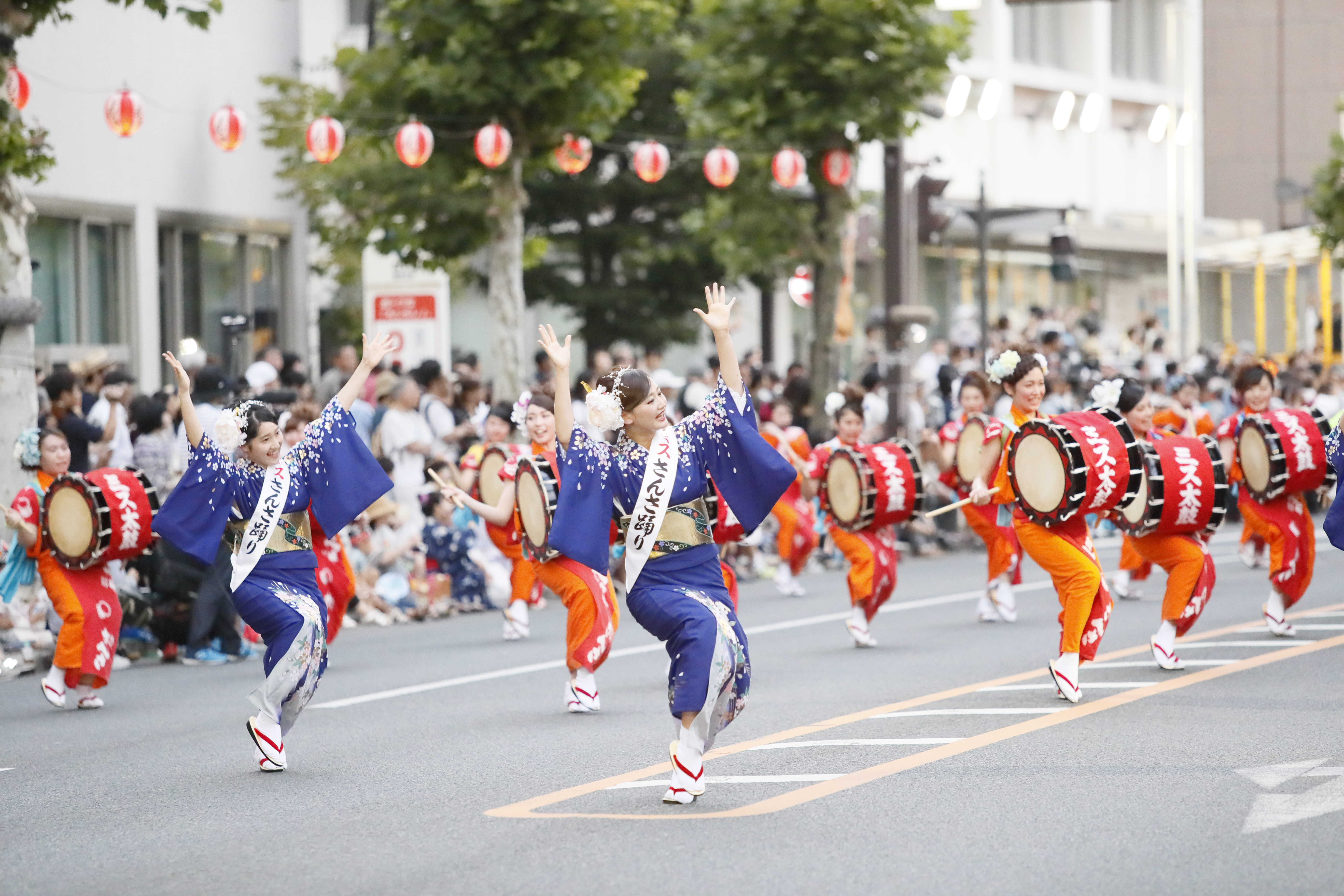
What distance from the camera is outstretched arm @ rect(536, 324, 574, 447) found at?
730cm

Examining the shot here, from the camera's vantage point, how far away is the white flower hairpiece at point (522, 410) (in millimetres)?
11711

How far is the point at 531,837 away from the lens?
21.4 feet

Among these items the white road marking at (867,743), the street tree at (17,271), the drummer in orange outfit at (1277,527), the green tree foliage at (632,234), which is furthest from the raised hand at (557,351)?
the green tree foliage at (632,234)

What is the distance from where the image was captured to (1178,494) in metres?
10.1

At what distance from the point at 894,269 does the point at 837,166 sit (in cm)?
135

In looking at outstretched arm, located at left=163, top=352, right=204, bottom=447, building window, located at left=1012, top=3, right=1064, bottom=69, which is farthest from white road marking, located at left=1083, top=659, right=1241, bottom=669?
building window, located at left=1012, top=3, right=1064, bottom=69

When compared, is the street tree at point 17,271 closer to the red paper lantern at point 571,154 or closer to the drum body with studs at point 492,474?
the drum body with studs at point 492,474

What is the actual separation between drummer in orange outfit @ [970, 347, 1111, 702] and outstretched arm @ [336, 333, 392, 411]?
345cm

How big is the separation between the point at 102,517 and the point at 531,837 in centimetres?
506

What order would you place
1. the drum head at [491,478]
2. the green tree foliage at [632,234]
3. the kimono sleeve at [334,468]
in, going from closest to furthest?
1. the kimono sleeve at [334,468]
2. the drum head at [491,478]
3. the green tree foliage at [632,234]

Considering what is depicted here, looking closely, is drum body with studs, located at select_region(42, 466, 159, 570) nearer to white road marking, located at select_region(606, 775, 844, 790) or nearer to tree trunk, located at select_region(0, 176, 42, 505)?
tree trunk, located at select_region(0, 176, 42, 505)

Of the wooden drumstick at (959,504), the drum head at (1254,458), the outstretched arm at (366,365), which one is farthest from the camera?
the drum head at (1254,458)

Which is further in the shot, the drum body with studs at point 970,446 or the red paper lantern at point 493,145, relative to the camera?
the red paper lantern at point 493,145

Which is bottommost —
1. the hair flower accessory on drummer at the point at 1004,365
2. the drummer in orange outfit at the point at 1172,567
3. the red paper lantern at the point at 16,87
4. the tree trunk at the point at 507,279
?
the drummer in orange outfit at the point at 1172,567
